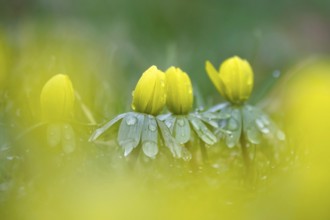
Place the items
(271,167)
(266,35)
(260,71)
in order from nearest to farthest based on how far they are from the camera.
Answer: (271,167) → (260,71) → (266,35)

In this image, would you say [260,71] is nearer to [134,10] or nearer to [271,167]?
[134,10]

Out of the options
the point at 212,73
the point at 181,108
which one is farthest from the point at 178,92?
the point at 212,73

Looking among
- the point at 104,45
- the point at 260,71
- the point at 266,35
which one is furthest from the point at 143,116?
the point at 266,35

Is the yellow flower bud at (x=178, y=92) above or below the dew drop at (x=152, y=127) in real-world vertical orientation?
above

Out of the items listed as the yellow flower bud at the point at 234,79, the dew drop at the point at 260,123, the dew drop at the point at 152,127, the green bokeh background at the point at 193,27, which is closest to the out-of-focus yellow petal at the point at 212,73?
the yellow flower bud at the point at 234,79

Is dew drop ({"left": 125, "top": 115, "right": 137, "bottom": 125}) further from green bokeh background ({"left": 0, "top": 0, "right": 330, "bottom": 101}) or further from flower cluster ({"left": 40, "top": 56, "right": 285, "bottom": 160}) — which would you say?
green bokeh background ({"left": 0, "top": 0, "right": 330, "bottom": 101})

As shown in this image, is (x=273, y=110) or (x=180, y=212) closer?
(x=180, y=212)

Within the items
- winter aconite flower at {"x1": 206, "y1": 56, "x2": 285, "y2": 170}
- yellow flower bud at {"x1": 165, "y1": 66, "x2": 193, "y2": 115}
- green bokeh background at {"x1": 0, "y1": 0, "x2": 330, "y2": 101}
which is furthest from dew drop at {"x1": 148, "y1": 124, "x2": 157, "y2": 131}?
green bokeh background at {"x1": 0, "y1": 0, "x2": 330, "y2": 101}

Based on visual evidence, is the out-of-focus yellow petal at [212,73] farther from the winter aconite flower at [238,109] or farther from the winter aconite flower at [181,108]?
the winter aconite flower at [181,108]
